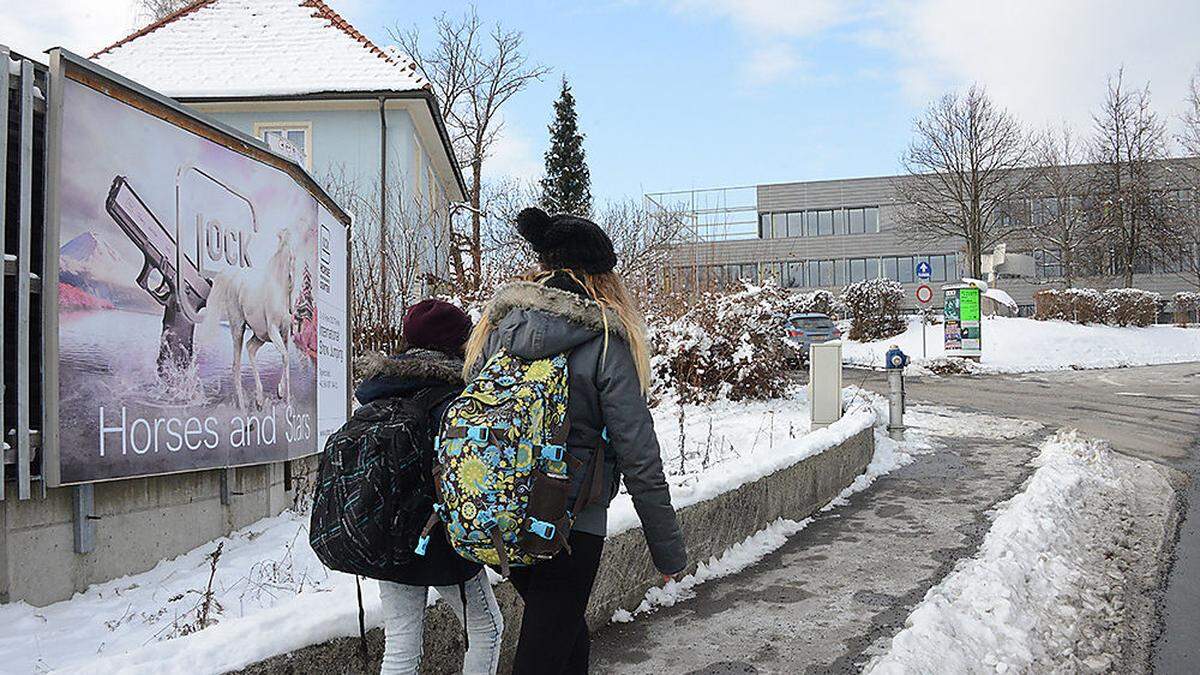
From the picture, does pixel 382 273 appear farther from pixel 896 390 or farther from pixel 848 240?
pixel 848 240

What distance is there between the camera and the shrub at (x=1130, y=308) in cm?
3334

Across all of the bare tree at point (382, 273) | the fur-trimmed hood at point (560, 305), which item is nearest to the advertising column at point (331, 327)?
the bare tree at point (382, 273)

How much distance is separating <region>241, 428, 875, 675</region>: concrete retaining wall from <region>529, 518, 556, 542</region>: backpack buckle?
1.06m

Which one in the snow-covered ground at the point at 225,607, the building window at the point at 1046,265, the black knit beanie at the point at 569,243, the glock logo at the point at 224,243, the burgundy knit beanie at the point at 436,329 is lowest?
the snow-covered ground at the point at 225,607

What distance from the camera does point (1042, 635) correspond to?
198 inches

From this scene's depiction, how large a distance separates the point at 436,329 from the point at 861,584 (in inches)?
159

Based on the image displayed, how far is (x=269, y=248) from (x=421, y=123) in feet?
52.9

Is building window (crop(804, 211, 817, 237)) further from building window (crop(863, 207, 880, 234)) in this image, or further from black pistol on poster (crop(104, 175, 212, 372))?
black pistol on poster (crop(104, 175, 212, 372))

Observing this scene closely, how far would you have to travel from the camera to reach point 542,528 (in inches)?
109

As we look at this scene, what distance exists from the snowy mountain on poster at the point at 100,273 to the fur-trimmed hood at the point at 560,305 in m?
3.30

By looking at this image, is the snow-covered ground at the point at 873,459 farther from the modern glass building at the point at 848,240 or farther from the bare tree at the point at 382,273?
the modern glass building at the point at 848,240

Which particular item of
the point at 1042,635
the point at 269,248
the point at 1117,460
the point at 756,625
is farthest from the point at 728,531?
the point at 1117,460

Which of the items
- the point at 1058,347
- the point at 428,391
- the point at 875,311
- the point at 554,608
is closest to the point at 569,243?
the point at 428,391

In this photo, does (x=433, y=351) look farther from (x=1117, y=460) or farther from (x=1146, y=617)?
(x=1117, y=460)
